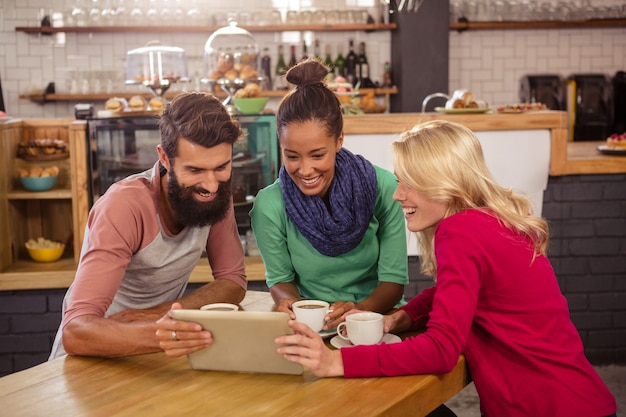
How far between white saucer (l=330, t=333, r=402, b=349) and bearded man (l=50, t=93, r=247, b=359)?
427mm

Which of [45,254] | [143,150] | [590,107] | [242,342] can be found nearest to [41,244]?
[45,254]

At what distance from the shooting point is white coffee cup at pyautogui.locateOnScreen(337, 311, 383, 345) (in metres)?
1.79

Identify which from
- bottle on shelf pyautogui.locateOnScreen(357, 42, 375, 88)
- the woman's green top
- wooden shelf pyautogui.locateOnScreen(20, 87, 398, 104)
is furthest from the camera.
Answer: bottle on shelf pyautogui.locateOnScreen(357, 42, 375, 88)

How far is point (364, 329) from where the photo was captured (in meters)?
1.79

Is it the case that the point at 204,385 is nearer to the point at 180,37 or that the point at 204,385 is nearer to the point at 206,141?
A: the point at 206,141

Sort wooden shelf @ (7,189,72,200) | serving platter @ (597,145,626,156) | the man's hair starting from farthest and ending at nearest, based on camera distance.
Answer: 1. serving platter @ (597,145,626,156)
2. wooden shelf @ (7,189,72,200)
3. the man's hair

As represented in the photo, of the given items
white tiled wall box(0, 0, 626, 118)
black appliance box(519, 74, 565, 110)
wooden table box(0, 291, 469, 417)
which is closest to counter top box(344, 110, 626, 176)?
wooden table box(0, 291, 469, 417)

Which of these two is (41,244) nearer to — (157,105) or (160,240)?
(157,105)

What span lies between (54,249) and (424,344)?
304 centimetres

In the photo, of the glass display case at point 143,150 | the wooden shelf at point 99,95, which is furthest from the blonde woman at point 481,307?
the wooden shelf at point 99,95

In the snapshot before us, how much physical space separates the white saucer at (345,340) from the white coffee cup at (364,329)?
1.3 inches

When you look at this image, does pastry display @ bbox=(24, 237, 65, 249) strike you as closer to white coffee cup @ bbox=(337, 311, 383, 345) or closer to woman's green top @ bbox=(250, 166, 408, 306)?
woman's green top @ bbox=(250, 166, 408, 306)

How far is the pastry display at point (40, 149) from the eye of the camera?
4.20 metres

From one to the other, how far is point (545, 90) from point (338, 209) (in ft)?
17.0
